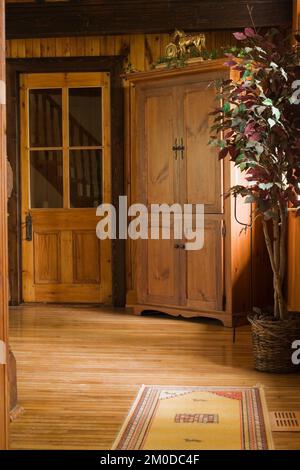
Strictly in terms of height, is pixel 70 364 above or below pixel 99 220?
below

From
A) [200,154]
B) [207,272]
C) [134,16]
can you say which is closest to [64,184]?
[200,154]

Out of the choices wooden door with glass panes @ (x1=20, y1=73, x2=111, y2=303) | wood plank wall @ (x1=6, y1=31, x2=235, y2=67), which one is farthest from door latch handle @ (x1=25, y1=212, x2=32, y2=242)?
wood plank wall @ (x1=6, y1=31, x2=235, y2=67)

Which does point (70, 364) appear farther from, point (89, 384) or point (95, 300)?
point (95, 300)

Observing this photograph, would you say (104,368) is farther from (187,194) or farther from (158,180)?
(158,180)

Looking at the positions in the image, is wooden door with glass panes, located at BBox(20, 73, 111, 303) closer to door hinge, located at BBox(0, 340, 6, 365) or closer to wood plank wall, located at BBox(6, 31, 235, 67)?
wood plank wall, located at BBox(6, 31, 235, 67)

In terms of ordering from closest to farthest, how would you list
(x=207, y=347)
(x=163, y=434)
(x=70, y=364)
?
(x=163, y=434), (x=70, y=364), (x=207, y=347)

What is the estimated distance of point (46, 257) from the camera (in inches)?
277

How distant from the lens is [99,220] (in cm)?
695

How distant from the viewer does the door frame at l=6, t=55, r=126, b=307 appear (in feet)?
22.2

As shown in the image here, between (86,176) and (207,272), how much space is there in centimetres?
169

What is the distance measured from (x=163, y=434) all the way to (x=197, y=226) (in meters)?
2.97

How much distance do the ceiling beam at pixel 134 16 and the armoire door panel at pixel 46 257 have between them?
185 cm

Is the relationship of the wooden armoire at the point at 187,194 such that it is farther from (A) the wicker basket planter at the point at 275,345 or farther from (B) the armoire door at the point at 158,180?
(A) the wicker basket planter at the point at 275,345
